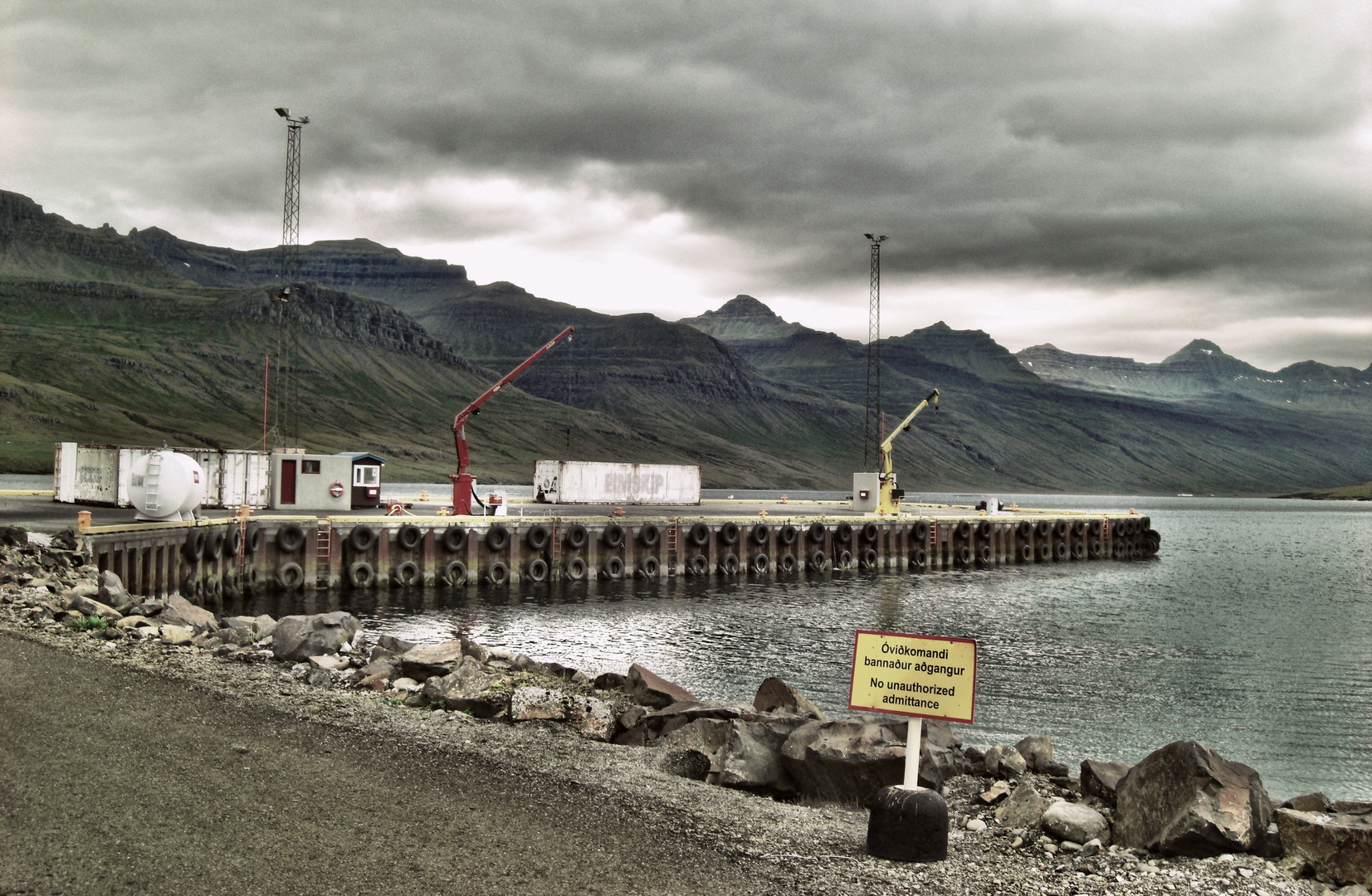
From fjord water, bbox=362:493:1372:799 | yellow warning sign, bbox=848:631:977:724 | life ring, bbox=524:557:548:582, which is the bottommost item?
fjord water, bbox=362:493:1372:799

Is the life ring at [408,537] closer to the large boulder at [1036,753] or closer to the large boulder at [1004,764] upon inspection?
the large boulder at [1036,753]

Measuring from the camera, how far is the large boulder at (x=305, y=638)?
737 inches

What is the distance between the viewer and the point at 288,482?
55594 mm

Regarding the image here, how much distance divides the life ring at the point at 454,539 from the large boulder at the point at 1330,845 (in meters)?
40.3

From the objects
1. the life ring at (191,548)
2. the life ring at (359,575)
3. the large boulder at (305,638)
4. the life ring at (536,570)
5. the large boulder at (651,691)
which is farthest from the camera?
the life ring at (536,570)

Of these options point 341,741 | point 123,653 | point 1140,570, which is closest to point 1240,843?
point 341,741

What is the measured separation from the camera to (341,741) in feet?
41.0

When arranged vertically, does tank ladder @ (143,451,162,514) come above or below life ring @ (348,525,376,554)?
above

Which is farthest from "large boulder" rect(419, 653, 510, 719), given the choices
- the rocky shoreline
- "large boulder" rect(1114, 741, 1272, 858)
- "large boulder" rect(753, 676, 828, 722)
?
"large boulder" rect(1114, 741, 1272, 858)

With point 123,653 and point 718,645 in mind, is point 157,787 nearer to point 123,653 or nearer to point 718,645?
point 123,653

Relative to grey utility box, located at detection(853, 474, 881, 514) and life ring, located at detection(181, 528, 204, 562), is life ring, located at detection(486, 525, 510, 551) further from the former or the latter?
grey utility box, located at detection(853, 474, 881, 514)

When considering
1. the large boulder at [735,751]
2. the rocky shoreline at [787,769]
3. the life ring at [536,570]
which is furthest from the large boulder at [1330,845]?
the life ring at [536,570]

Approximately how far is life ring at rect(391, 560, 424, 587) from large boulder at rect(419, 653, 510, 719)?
97.9ft

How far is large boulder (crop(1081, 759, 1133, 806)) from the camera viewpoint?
1185cm
